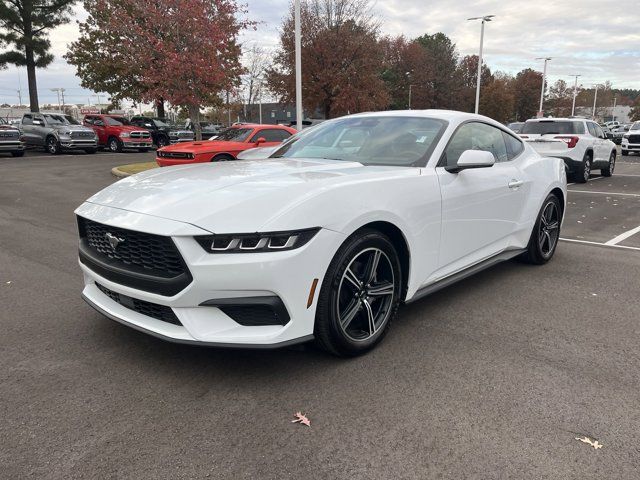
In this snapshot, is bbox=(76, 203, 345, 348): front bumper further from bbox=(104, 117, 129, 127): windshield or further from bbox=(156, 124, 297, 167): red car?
bbox=(104, 117, 129, 127): windshield

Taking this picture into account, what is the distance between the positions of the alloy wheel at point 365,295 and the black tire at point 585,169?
39.5ft

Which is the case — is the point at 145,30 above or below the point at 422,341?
above

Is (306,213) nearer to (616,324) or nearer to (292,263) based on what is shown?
(292,263)

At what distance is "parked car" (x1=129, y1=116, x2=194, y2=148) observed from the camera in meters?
28.9

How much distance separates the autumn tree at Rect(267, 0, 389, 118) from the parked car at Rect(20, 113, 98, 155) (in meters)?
14.1

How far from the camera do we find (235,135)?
13484 millimetres

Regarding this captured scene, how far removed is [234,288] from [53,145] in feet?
79.2

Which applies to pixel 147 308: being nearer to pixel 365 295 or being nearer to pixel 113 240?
pixel 113 240

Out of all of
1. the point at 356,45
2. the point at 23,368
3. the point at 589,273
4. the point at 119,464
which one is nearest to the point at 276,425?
the point at 119,464

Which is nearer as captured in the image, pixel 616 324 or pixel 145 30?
pixel 616 324

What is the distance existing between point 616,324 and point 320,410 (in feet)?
8.35

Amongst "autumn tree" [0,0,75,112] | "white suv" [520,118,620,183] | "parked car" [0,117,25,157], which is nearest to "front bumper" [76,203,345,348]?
"white suv" [520,118,620,183]

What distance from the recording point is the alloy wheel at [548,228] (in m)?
5.39

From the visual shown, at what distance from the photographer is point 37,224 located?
7586 millimetres
